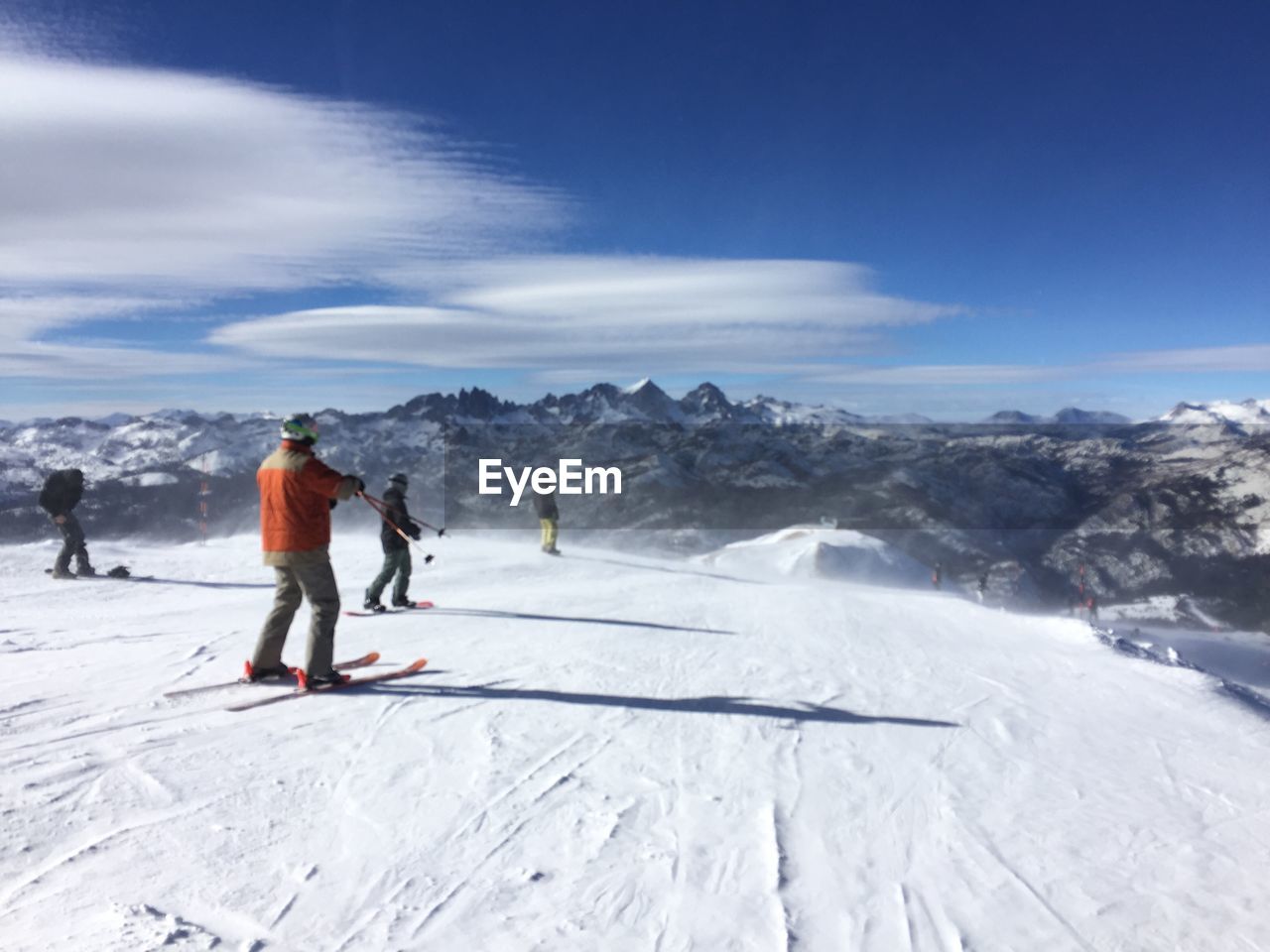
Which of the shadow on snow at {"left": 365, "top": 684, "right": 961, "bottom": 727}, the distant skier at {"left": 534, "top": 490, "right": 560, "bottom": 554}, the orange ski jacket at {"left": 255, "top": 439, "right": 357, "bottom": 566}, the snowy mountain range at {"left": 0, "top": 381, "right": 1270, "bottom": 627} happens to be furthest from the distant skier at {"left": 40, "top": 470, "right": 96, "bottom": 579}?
the snowy mountain range at {"left": 0, "top": 381, "right": 1270, "bottom": 627}

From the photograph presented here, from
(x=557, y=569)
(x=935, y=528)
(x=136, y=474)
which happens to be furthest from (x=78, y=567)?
(x=136, y=474)

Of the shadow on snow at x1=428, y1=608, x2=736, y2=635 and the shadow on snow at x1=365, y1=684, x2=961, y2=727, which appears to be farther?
the shadow on snow at x1=428, y1=608, x2=736, y2=635

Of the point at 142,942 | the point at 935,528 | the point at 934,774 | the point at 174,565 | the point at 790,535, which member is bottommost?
the point at 935,528

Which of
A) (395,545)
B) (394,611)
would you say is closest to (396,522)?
(395,545)

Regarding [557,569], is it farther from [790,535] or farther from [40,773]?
[790,535]

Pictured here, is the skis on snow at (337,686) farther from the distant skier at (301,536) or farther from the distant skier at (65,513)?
the distant skier at (65,513)

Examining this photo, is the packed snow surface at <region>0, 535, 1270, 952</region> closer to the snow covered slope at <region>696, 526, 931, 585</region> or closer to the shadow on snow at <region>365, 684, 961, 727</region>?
the shadow on snow at <region>365, 684, 961, 727</region>
